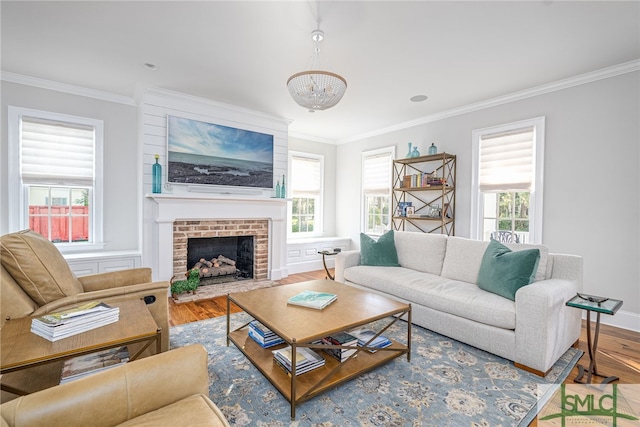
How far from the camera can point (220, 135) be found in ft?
14.0

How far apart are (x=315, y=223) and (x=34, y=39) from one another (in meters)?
4.70

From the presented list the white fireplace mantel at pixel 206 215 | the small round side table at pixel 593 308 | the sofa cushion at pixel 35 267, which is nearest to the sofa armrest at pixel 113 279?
the sofa cushion at pixel 35 267

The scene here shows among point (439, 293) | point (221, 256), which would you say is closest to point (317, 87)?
point (439, 293)

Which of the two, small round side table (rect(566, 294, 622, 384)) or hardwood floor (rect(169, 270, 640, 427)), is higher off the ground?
small round side table (rect(566, 294, 622, 384))

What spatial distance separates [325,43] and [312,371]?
8.66 feet

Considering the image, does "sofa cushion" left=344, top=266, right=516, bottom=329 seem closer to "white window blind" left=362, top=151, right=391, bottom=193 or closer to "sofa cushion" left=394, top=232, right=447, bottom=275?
"sofa cushion" left=394, top=232, right=447, bottom=275

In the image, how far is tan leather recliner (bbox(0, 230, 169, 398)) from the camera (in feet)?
5.41

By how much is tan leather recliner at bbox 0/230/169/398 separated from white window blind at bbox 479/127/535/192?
407 centimetres

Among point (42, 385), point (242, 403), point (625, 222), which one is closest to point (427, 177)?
point (625, 222)

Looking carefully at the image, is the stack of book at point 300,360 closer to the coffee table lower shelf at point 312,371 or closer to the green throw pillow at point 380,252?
the coffee table lower shelf at point 312,371

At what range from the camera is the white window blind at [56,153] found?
3.45m

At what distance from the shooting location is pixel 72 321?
1.49 m

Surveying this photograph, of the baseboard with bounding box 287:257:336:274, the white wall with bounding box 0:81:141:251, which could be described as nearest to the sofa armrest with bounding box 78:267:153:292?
the white wall with bounding box 0:81:141:251

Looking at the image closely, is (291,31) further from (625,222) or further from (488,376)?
(625,222)
